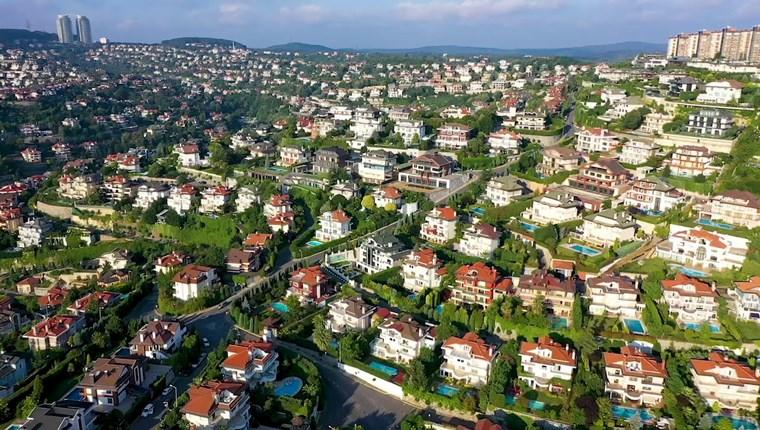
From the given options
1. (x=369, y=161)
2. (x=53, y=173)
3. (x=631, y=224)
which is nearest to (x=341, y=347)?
(x=631, y=224)

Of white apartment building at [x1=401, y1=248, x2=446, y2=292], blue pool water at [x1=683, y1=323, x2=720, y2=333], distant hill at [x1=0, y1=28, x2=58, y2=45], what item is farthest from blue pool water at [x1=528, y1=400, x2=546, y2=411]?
distant hill at [x1=0, y1=28, x2=58, y2=45]

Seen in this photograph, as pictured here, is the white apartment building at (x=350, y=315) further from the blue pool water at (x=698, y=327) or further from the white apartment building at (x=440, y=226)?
the blue pool water at (x=698, y=327)

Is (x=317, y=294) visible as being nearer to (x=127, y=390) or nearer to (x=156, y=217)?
(x=127, y=390)

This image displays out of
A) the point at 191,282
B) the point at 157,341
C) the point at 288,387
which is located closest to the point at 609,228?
the point at 288,387

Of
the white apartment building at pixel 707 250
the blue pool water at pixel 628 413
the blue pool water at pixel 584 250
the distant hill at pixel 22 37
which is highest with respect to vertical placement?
the distant hill at pixel 22 37

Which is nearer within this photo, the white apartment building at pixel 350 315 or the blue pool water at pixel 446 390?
the blue pool water at pixel 446 390

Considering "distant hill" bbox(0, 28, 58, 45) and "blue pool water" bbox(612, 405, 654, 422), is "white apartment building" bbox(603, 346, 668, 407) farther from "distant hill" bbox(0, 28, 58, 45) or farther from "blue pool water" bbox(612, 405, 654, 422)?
"distant hill" bbox(0, 28, 58, 45)

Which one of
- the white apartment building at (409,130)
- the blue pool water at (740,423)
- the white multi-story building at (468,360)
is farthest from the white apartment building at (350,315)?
the white apartment building at (409,130)

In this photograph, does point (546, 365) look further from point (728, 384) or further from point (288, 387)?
point (288, 387)
